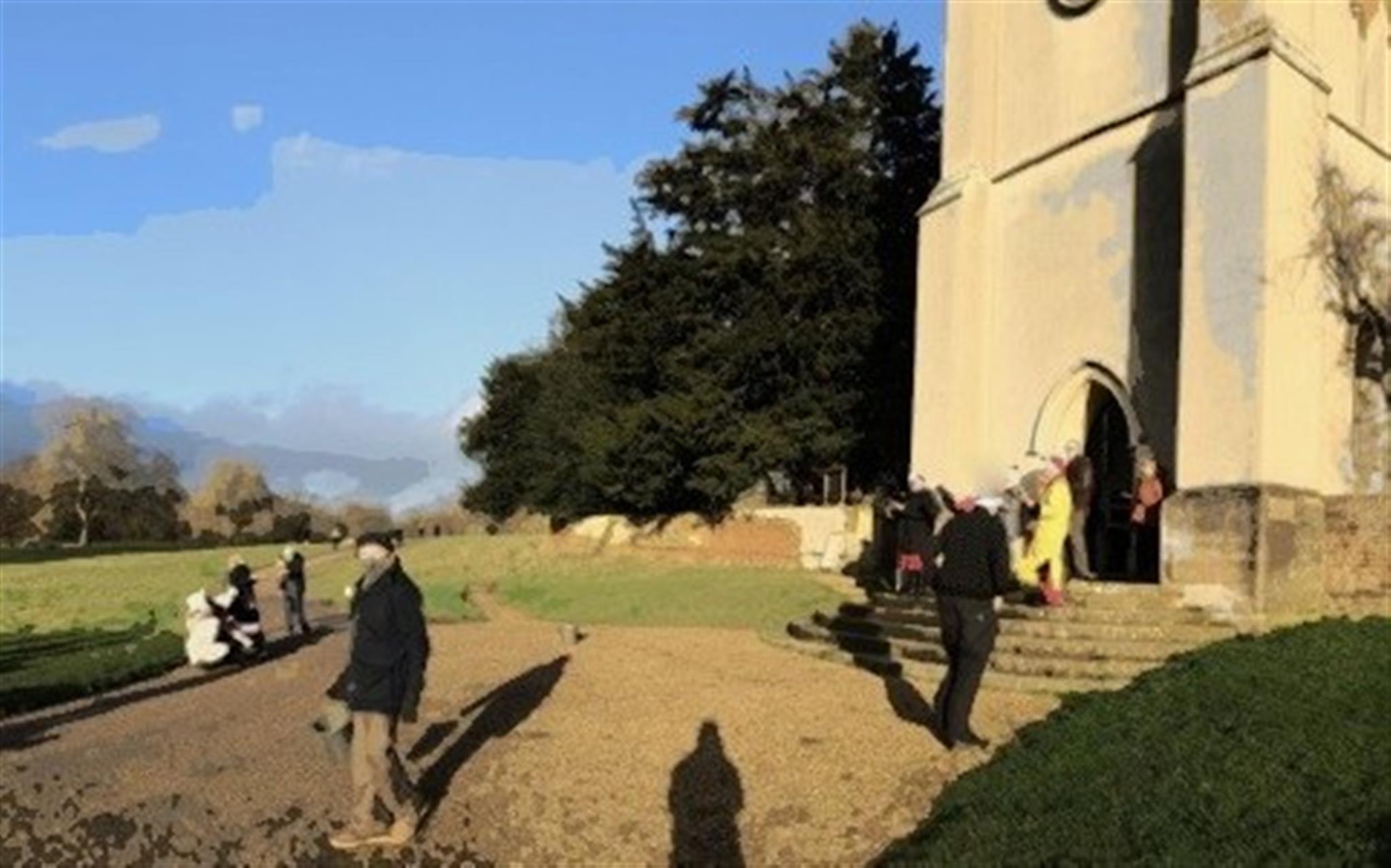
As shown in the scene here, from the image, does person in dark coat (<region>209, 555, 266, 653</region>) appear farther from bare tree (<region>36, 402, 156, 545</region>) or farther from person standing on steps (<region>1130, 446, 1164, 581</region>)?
bare tree (<region>36, 402, 156, 545</region>)

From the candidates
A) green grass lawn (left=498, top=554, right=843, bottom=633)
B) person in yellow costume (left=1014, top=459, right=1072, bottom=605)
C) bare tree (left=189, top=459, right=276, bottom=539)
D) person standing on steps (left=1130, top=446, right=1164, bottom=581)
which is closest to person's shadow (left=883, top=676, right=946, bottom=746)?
person in yellow costume (left=1014, top=459, right=1072, bottom=605)

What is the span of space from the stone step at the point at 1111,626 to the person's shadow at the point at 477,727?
4.98 metres

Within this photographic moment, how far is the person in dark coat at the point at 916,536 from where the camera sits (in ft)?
58.5

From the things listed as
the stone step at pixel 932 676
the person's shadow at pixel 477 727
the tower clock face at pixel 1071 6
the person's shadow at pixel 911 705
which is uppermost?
the tower clock face at pixel 1071 6

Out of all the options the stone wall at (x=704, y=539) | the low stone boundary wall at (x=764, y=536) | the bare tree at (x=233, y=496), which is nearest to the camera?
the low stone boundary wall at (x=764, y=536)

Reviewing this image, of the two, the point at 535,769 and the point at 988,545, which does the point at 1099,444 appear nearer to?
the point at 988,545

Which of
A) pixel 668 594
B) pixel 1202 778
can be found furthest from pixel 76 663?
pixel 1202 778

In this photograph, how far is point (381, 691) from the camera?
7.58 m

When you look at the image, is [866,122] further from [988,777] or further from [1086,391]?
[988,777]

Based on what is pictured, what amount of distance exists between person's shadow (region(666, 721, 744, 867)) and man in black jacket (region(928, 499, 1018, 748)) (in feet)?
5.68

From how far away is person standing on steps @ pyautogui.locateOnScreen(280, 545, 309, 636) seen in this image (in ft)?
68.5

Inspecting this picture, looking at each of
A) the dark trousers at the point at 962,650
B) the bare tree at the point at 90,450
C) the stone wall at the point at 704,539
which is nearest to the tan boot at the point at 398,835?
the dark trousers at the point at 962,650

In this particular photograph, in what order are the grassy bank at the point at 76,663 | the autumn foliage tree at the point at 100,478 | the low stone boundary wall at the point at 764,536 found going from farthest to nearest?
1. the autumn foliage tree at the point at 100,478
2. the low stone boundary wall at the point at 764,536
3. the grassy bank at the point at 76,663

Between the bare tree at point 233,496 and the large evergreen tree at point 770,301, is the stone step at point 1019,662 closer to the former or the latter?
the large evergreen tree at point 770,301
